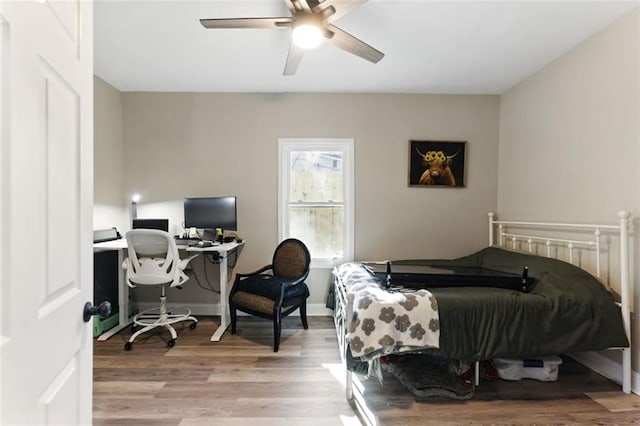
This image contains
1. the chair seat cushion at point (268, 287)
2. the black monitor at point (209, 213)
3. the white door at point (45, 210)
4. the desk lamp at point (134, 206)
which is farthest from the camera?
the desk lamp at point (134, 206)

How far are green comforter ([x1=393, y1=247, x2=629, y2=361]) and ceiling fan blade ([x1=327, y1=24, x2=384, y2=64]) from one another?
173cm

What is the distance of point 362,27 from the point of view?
2.37m

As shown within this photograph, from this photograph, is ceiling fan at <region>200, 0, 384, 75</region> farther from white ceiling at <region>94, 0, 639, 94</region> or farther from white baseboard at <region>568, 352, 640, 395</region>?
white baseboard at <region>568, 352, 640, 395</region>

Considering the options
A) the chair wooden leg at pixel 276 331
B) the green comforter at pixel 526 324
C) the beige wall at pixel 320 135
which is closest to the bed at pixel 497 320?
the green comforter at pixel 526 324

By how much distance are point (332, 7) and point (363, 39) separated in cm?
86

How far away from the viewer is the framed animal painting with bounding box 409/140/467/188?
367 cm

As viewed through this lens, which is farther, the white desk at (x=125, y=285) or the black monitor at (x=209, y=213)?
the black monitor at (x=209, y=213)

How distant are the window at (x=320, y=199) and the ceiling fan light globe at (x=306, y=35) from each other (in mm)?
1722

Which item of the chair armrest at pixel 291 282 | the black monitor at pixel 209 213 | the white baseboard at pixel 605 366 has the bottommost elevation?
the white baseboard at pixel 605 366

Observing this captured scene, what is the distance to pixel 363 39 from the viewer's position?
254 centimetres

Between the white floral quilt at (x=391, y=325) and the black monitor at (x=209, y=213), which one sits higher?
the black monitor at (x=209, y=213)

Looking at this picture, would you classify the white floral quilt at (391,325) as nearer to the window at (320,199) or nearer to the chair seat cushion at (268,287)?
the chair seat cushion at (268,287)

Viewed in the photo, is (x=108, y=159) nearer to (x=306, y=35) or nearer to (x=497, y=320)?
(x=306, y=35)

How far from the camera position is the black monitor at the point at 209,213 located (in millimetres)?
3396
